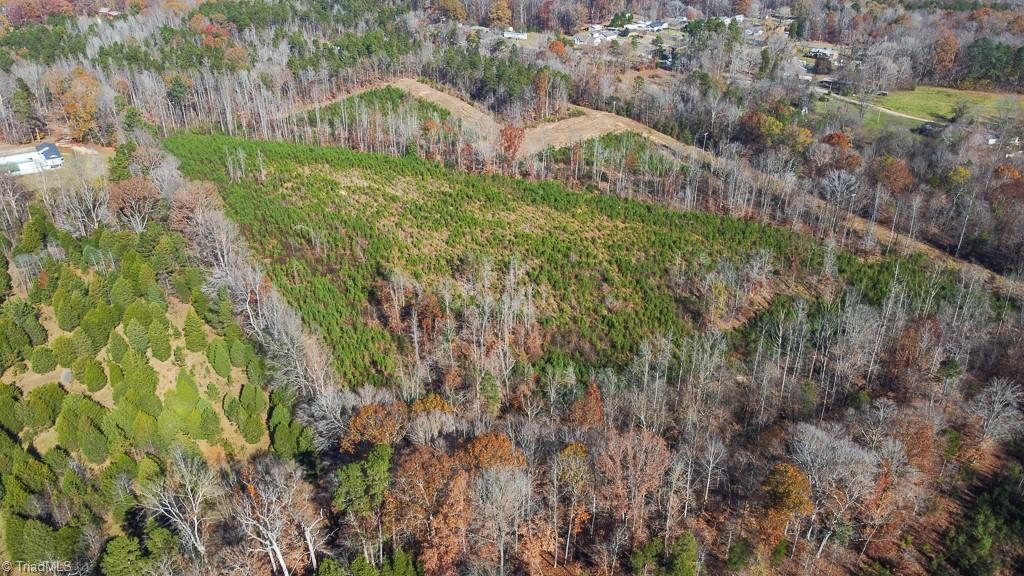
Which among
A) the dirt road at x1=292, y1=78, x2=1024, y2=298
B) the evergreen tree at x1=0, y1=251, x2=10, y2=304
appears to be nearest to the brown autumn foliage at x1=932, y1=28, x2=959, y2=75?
the dirt road at x1=292, y1=78, x2=1024, y2=298

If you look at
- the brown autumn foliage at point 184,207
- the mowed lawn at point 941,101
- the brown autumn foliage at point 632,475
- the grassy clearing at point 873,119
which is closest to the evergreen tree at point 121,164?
the brown autumn foliage at point 184,207

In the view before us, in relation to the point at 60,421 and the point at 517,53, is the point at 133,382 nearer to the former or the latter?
the point at 60,421

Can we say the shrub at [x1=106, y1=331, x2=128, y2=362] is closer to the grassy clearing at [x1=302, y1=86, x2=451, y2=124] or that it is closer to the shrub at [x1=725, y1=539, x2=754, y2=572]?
the shrub at [x1=725, y1=539, x2=754, y2=572]

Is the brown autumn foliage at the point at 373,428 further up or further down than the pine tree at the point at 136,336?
further down

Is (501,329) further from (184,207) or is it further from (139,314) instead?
(184,207)

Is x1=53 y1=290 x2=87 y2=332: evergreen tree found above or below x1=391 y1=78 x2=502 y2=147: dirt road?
below

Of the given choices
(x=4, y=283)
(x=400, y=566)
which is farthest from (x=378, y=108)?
(x=400, y=566)

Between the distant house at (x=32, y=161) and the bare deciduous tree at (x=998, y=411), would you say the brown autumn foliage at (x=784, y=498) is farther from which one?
the distant house at (x=32, y=161)
